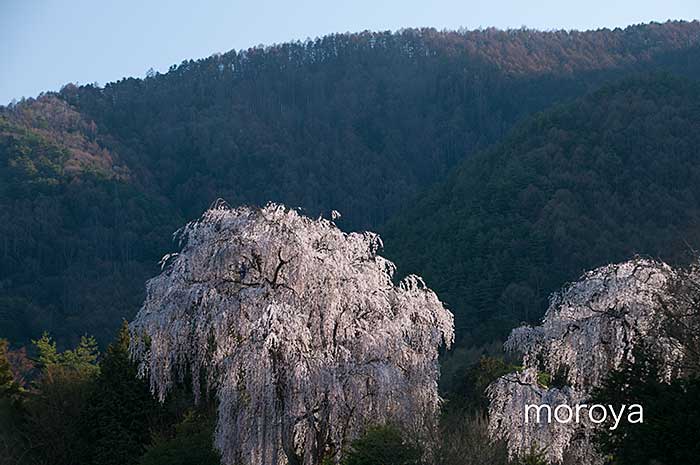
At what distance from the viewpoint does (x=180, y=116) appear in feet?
461

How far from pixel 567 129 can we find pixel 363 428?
71.1 metres

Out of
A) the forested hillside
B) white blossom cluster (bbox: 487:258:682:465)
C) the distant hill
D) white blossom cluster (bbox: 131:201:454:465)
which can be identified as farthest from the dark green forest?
white blossom cluster (bbox: 131:201:454:465)

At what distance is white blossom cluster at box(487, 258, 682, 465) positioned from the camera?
54.3 ft

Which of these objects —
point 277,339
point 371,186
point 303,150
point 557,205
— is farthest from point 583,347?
point 303,150

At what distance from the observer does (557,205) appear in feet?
231

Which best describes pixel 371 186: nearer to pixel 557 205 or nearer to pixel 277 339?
pixel 557 205

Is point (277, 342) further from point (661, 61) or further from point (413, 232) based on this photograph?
point (661, 61)

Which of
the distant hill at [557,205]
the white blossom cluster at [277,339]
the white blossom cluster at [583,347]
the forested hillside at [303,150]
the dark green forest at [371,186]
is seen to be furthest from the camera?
the forested hillside at [303,150]

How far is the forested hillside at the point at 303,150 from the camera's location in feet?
240

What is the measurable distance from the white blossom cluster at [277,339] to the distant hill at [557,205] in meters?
39.8

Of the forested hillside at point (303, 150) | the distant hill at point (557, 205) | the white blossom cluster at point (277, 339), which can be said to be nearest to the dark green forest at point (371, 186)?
the distant hill at point (557, 205)

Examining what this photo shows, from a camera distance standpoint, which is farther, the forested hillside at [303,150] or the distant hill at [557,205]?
the forested hillside at [303,150]

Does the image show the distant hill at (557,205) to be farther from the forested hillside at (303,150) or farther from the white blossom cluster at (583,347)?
the white blossom cluster at (583,347)

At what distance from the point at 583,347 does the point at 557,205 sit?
54.5 meters
